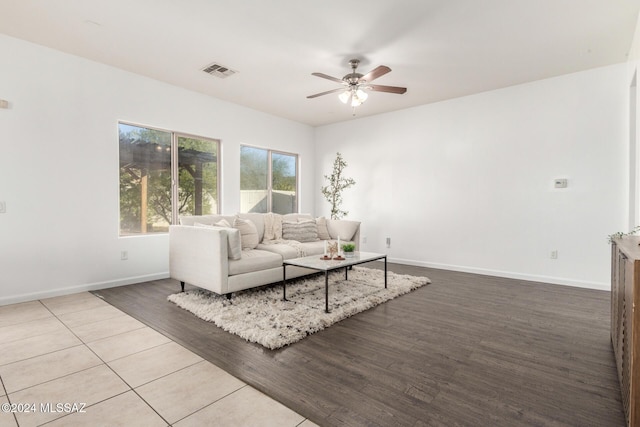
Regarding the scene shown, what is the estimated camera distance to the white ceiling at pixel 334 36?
110 inches

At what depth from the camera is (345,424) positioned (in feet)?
5.13

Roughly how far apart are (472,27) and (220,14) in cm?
237

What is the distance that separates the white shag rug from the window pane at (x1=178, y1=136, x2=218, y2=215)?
1.64 m

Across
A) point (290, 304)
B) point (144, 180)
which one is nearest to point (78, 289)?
point (144, 180)

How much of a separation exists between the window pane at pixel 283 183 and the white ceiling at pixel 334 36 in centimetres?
208

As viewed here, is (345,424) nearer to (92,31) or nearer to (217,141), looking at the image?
(92,31)

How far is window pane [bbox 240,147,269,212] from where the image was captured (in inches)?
227

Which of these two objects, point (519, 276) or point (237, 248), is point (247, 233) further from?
point (519, 276)

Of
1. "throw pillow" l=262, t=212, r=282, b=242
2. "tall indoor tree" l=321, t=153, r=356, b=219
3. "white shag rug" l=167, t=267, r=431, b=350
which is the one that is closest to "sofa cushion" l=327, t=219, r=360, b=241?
"white shag rug" l=167, t=267, r=431, b=350

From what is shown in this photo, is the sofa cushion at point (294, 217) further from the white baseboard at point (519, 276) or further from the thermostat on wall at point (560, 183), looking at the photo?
the thermostat on wall at point (560, 183)

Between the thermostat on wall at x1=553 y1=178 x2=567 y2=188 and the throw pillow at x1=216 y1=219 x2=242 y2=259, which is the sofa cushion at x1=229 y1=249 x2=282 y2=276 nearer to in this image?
the throw pillow at x1=216 y1=219 x2=242 y2=259

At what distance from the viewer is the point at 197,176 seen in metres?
5.09

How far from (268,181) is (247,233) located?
7.50 feet

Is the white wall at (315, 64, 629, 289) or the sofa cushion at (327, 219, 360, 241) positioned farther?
the sofa cushion at (327, 219, 360, 241)
